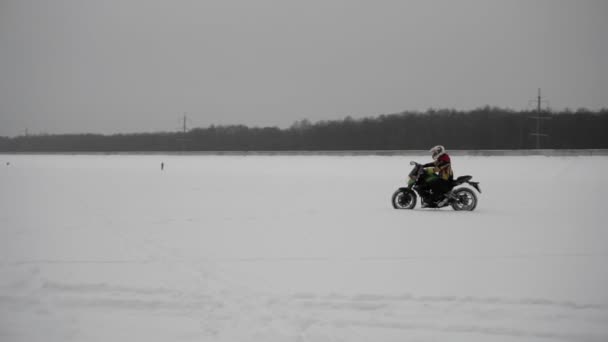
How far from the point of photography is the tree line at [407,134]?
6406 cm

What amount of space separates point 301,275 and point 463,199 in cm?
780

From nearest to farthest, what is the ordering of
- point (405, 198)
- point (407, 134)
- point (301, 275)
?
point (301, 275) < point (405, 198) < point (407, 134)

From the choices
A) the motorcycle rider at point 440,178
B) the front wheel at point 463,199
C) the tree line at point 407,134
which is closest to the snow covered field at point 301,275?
the front wheel at point 463,199

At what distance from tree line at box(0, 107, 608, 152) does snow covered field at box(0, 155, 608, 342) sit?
55563mm

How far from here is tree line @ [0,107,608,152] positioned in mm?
64062

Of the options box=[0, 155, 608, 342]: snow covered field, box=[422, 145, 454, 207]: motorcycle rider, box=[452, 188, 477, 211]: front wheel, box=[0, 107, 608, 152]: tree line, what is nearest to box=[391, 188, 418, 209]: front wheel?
box=[422, 145, 454, 207]: motorcycle rider

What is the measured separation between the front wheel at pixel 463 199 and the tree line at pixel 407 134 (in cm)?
5118

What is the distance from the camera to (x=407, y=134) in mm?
77000

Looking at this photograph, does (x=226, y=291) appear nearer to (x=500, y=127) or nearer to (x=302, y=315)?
(x=302, y=315)

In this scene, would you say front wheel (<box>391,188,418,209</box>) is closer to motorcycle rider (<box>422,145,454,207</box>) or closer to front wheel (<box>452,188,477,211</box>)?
motorcycle rider (<box>422,145,454,207</box>)

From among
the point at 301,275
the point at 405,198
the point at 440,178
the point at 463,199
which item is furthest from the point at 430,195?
the point at 301,275

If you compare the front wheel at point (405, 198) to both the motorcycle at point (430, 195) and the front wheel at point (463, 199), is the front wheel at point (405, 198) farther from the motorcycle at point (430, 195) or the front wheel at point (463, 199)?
the front wheel at point (463, 199)

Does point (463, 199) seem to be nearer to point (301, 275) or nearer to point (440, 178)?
point (440, 178)

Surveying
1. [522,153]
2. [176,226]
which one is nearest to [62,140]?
[522,153]
